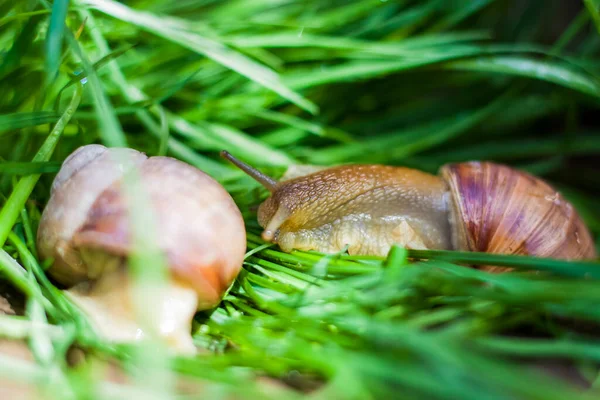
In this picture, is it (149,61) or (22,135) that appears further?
(149,61)

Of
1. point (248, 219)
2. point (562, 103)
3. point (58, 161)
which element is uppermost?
point (562, 103)

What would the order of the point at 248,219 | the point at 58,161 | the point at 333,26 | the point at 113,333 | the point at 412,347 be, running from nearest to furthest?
the point at 412,347
the point at 113,333
the point at 58,161
the point at 248,219
the point at 333,26

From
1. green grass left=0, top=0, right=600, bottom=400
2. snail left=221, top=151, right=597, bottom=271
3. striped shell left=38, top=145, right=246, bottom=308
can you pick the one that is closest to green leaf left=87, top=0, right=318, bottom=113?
green grass left=0, top=0, right=600, bottom=400

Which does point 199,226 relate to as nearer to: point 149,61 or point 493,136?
point 149,61

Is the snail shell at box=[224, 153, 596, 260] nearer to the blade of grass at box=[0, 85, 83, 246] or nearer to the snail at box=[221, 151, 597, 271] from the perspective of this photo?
the snail at box=[221, 151, 597, 271]

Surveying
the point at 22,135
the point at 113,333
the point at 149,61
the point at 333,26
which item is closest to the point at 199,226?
the point at 113,333

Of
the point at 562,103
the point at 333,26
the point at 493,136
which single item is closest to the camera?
the point at 333,26

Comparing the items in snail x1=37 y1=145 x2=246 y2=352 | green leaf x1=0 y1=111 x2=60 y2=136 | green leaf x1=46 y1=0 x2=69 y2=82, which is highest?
green leaf x1=46 y1=0 x2=69 y2=82
